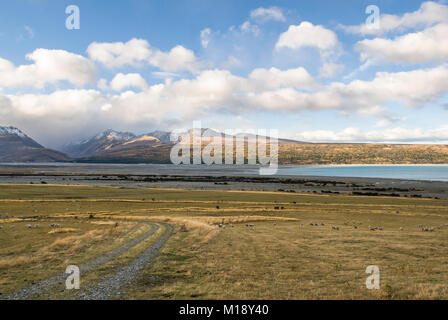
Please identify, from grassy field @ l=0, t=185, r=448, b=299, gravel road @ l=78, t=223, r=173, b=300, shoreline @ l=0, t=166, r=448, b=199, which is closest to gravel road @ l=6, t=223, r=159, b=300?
grassy field @ l=0, t=185, r=448, b=299

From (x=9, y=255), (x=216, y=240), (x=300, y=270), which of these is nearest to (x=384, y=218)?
(x=216, y=240)

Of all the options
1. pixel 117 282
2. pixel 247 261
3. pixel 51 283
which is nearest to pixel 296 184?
pixel 247 261

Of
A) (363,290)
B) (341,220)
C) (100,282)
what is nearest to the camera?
(363,290)

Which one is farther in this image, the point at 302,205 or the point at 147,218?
the point at 302,205

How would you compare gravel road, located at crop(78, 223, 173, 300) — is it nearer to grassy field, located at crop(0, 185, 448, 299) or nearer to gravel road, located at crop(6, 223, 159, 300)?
grassy field, located at crop(0, 185, 448, 299)

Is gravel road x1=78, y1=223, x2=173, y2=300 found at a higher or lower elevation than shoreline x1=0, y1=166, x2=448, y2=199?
higher

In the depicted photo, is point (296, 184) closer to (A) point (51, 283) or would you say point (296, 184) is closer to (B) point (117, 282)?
(B) point (117, 282)

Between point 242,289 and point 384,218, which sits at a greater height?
point 242,289

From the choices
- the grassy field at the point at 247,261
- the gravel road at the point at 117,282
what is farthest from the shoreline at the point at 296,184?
the gravel road at the point at 117,282
